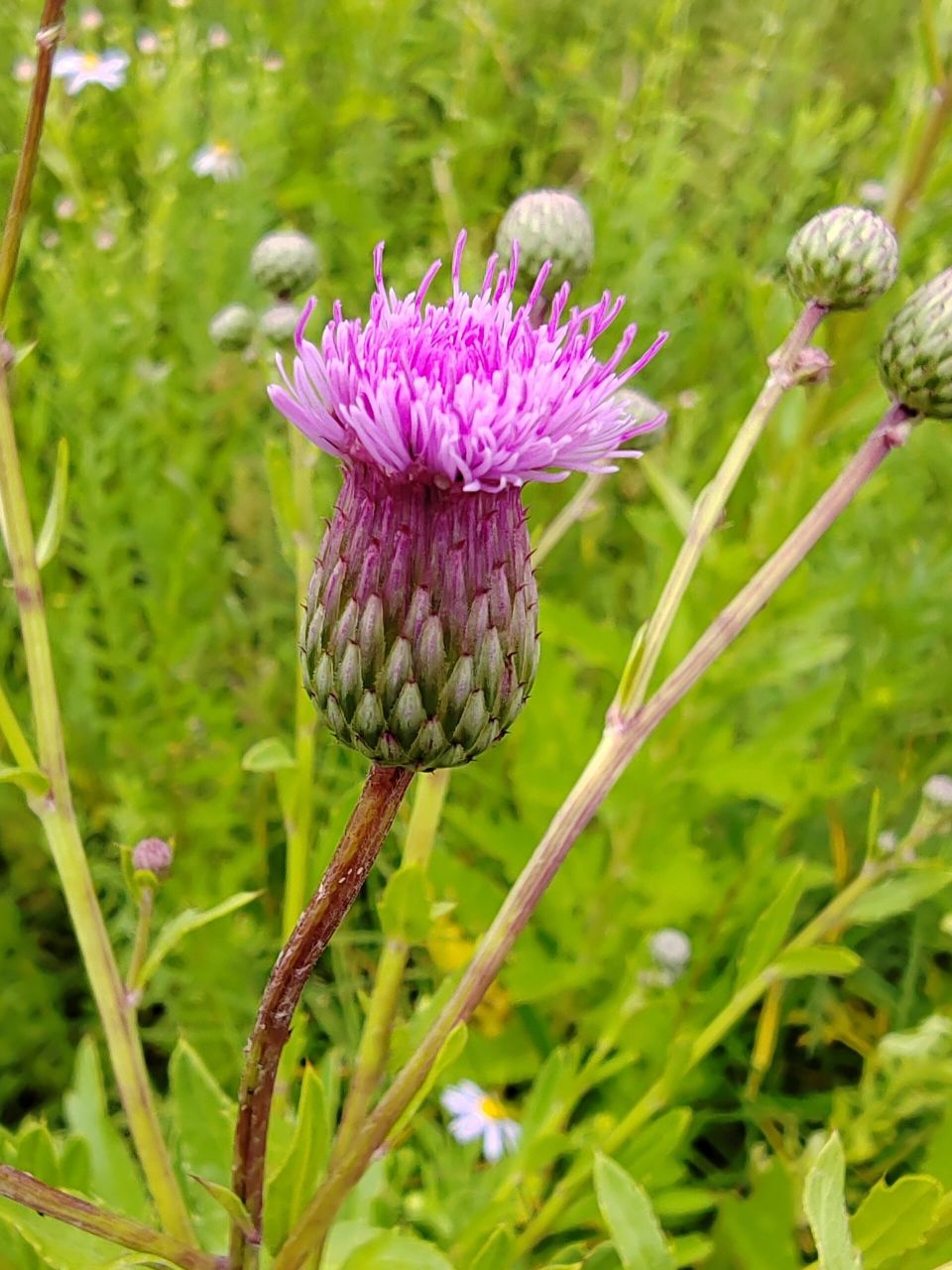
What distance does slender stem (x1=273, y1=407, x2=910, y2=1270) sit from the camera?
3.41 feet

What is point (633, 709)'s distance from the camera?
1.08m

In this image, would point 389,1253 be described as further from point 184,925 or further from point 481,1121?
point 481,1121

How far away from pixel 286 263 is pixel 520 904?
1.18 metres

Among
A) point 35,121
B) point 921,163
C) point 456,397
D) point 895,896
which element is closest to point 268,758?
point 456,397

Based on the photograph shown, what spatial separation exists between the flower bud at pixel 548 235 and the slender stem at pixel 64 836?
753 mm

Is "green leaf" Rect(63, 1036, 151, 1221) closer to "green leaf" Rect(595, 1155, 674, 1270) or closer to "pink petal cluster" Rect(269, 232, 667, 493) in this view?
"green leaf" Rect(595, 1155, 674, 1270)

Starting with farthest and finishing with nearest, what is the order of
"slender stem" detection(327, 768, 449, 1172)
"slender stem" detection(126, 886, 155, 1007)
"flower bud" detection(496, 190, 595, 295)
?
"flower bud" detection(496, 190, 595, 295), "slender stem" detection(327, 768, 449, 1172), "slender stem" detection(126, 886, 155, 1007)

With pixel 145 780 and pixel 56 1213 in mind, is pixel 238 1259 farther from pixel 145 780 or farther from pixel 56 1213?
pixel 145 780

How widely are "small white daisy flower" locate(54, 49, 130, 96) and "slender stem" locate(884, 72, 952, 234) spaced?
1792 millimetres

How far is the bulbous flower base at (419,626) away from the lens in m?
0.85

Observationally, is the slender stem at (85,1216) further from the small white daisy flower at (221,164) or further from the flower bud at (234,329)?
the small white daisy flower at (221,164)

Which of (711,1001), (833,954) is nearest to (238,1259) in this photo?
(833,954)

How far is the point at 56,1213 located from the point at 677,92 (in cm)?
419

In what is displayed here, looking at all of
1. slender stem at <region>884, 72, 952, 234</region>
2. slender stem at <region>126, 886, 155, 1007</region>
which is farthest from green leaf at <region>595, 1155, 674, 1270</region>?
slender stem at <region>884, 72, 952, 234</region>
